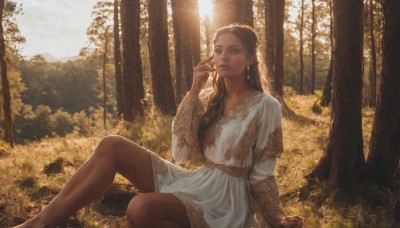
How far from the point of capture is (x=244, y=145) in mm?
3410

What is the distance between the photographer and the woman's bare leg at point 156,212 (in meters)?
2.88

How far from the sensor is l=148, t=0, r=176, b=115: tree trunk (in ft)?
35.8

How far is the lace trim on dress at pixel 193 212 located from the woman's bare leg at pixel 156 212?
4 centimetres

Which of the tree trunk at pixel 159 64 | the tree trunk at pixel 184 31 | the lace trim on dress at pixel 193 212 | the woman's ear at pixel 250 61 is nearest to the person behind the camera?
the lace trim on dress at pixel 193 212

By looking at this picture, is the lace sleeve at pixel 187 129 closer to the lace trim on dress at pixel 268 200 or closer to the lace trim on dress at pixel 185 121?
the lace trim on dress at pixel 185 121

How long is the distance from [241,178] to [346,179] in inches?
67.6

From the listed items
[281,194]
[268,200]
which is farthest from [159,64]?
[268,200]

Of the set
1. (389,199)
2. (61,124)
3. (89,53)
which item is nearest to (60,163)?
(389,199)

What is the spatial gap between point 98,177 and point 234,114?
3.99ft

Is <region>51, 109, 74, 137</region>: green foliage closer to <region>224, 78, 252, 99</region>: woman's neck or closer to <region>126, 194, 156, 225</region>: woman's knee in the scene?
<region>224, 78, 252, 99</region>: woman's neck

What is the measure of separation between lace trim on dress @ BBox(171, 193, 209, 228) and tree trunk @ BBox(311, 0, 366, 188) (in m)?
2.07

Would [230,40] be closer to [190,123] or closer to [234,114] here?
[234,114]

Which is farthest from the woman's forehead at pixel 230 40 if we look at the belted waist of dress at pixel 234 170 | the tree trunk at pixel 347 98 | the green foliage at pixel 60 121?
the green foliage at pixel 60 121

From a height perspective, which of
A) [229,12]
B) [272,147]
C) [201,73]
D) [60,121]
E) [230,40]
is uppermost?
[229,12]
